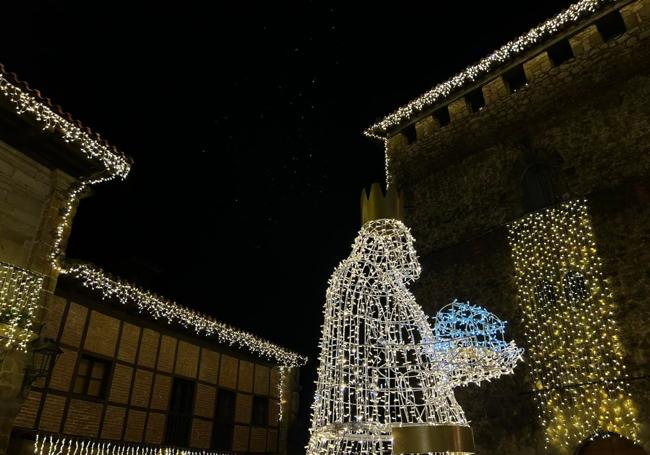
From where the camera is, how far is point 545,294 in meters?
10.0

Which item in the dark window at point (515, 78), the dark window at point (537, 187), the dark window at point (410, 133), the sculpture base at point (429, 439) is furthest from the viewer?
the dark window at point (410, 133)

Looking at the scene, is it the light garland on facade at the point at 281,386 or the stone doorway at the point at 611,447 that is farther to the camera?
the light garland on facade at the point at 281,386

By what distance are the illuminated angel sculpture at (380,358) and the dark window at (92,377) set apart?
6388 mm

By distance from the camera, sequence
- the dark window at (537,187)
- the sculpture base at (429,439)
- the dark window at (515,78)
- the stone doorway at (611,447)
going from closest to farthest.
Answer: the sculpture base at (429,439) < the stone doorway at (611,447) < the dark window at (537,187) < the dark window at (515,78)

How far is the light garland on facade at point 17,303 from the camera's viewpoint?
6.86 m

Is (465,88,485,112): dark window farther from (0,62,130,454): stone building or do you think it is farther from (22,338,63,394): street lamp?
(22,338,63,394): street lamp

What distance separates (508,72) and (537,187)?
3930mm

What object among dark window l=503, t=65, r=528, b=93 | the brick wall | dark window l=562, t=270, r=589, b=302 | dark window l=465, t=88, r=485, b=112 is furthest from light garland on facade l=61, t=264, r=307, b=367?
dark window l=503, t=65, r=528, b=93

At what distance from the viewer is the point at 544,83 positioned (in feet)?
39.4

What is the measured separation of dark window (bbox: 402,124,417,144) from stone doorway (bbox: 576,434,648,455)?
9807mm

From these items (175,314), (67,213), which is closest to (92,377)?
(175,314)

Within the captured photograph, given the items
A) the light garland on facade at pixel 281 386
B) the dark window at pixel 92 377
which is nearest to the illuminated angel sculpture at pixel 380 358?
the dark window at pixel 92 377

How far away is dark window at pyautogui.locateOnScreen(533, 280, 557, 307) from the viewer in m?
9.91

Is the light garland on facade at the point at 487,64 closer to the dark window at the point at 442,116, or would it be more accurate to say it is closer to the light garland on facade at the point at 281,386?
the dark window at the point at 442,116
